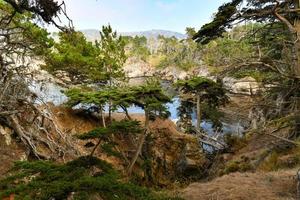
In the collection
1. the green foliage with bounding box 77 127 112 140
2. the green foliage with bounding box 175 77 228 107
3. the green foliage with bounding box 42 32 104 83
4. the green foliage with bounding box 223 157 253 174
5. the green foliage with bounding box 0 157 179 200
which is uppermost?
the green foliage with bounding box 42 32 104 83

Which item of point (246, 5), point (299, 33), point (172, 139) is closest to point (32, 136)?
point (246, 5)

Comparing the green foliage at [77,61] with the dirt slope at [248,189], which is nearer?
the dirt slope at [248,189]

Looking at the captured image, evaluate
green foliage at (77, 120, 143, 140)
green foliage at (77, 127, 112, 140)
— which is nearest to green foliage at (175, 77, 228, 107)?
green foliage at (77, 120, 143, 140)

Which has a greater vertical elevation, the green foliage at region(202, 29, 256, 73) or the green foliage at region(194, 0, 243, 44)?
the green foliage at region(194, 0, 243, 44)

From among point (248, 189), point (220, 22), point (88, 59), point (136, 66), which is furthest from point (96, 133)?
point (136, 66)

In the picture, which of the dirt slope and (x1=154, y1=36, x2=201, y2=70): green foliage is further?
(x1=154, y1=36, x2=201, y2=70): green foliage

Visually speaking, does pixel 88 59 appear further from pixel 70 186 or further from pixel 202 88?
pixel 70 186

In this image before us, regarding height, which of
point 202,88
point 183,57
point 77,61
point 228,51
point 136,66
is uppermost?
point 77,61

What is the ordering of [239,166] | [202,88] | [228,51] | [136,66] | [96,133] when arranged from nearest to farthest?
[96,133]
[239,166]
[202,88]
[228,51]
[136,66]

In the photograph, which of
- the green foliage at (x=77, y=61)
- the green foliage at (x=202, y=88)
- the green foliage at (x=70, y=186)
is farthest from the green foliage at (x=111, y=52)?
the green foliage at (x=70, y=186)

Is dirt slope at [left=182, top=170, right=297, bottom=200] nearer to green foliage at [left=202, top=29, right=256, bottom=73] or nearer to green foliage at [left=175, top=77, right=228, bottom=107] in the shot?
green foliage at [left=202, top=29, right=256, bottom=73]

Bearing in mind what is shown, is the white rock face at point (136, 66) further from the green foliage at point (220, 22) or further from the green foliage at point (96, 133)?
the green foliage at point (96, 133)

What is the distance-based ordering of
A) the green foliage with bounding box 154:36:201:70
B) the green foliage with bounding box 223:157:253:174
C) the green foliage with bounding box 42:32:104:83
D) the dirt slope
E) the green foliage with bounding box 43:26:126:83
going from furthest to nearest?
the green foliage with bounding box 154:36:201:70
the green foliage with bounding box 43:26:126:83
the green foliage with bounding box 42:32:104:83
the green foliage with bounding box 223:157:253:174
the dirt slope

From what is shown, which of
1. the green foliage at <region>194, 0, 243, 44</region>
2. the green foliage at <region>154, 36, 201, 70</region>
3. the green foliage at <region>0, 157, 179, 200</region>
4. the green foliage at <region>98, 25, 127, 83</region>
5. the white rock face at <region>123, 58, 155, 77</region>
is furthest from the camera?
the white rock face at <region>123, 58, 155, 77</region>
